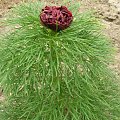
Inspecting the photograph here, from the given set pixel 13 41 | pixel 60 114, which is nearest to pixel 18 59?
pixel 13 41

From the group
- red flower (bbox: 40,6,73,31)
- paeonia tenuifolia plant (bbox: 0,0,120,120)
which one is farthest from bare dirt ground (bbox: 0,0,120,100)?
red flower (bbox: 40,6,73,31)

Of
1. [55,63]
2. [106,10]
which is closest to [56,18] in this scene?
[55,63]

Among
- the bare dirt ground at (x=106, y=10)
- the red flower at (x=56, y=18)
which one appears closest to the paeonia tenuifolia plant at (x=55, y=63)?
the red flower at (x=56, y=18)

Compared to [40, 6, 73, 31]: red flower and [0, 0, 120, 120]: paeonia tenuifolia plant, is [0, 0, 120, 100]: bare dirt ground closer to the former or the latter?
[0, 0, 120, 120]: paeonia tenuifolia plant

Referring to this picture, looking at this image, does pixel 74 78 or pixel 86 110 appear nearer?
pixel 74 78

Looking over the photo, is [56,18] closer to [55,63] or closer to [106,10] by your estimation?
[55,63]

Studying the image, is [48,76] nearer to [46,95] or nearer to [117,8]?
[46,95]

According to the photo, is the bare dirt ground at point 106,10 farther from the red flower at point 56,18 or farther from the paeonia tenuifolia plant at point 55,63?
the red flower at point 56,18
